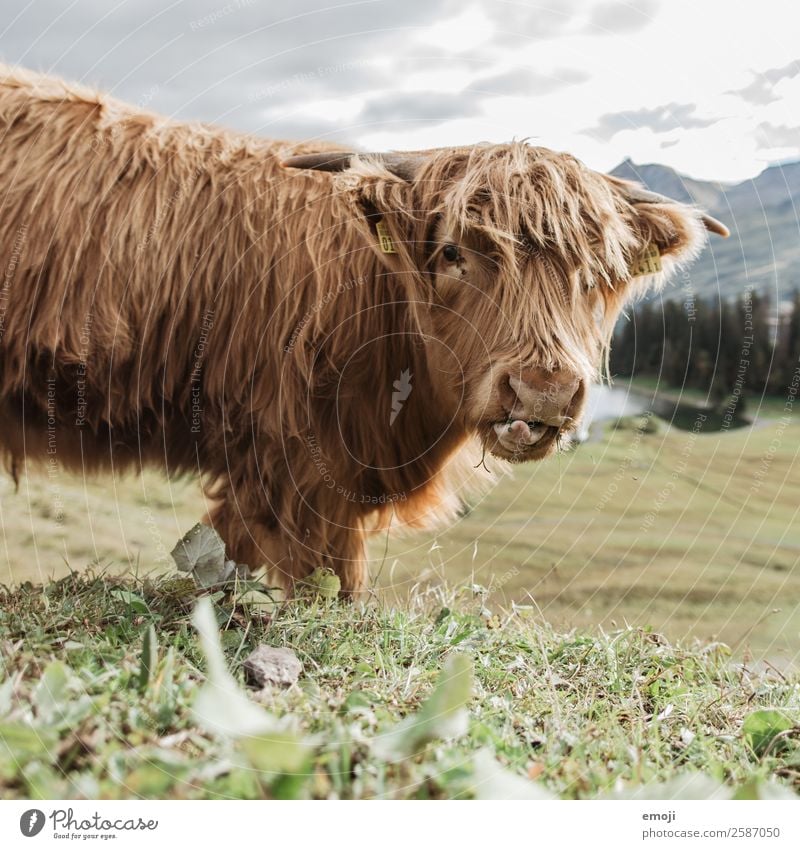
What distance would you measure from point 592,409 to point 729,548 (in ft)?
13.5

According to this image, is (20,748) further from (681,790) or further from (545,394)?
(545,394)

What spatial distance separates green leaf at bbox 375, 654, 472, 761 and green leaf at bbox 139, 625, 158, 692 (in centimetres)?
69

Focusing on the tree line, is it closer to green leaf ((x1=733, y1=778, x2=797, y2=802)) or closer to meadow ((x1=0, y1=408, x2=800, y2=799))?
meadow ((x1=0, y1=408, x2=800, y2=799))

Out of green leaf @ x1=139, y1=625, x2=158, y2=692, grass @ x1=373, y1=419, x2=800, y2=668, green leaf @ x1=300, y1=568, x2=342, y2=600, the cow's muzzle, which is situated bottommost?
grass @ x1=373, y1=419, x2=800, y2=668

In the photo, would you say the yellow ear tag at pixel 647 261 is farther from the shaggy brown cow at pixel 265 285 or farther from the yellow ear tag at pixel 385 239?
the yellow ear tag at pixel 385 239

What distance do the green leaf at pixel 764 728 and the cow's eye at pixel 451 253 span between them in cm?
209

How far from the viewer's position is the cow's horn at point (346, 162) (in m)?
3.75

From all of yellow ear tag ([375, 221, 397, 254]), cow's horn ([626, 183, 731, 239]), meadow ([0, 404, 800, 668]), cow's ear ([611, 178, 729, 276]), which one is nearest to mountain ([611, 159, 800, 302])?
cow's horn ([626, 183, 731, 239])

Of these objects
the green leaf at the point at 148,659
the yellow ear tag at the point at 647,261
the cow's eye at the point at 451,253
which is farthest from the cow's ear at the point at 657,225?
Result: the green leaf at the point at 148,659

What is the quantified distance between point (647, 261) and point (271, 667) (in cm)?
258

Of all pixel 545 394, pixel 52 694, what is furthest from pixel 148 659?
pixel 545 394

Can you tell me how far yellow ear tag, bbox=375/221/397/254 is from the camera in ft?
12.2

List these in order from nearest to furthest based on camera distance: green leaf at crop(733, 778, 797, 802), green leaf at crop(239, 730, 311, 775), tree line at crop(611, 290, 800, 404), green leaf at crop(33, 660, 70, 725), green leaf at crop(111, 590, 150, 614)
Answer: green leaf at crop(239, 730, 311, 775) < green leaf at crop(33, 660, 70, 725) < green leaf at crop(733, 778, 797, 802) < green leaf at crop(111, 590, 150, 614) < tree line at crop(611, 290, 800, 404)
